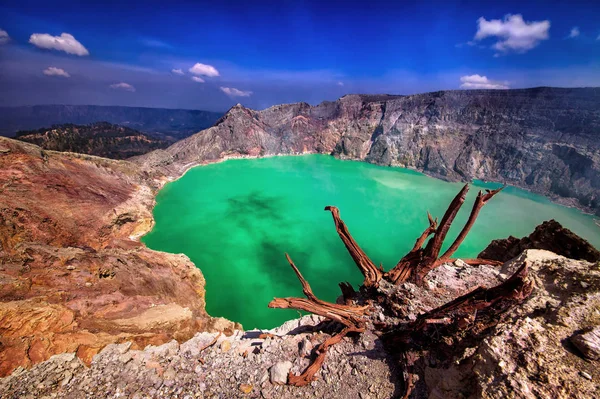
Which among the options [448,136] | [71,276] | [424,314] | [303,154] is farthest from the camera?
[303,154]

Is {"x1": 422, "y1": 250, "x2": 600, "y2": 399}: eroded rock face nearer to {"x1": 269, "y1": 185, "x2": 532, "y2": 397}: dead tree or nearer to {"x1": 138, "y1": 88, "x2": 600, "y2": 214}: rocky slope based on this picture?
{"x1": 269, "y1": 185, "x2": 532, "y2": 397}: dead tree

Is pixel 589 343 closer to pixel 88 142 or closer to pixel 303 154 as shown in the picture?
pixel 303 154

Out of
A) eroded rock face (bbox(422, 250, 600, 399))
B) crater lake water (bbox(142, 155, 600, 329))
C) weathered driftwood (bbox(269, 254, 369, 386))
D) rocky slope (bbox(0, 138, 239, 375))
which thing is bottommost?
crater lake water (bbox(142, 155, 600, 329))

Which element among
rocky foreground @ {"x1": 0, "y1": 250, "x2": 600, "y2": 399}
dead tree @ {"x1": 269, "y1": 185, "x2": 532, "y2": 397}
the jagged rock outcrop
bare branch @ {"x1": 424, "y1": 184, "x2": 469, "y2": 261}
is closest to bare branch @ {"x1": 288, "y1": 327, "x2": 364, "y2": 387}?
dead tree @ {"x1": 269, "y1": 185, "x2": 532, "y2": 397}

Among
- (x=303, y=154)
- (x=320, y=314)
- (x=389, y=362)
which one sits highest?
(x=320, y=314)

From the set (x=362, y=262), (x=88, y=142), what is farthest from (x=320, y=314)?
(x=88, y=142)
